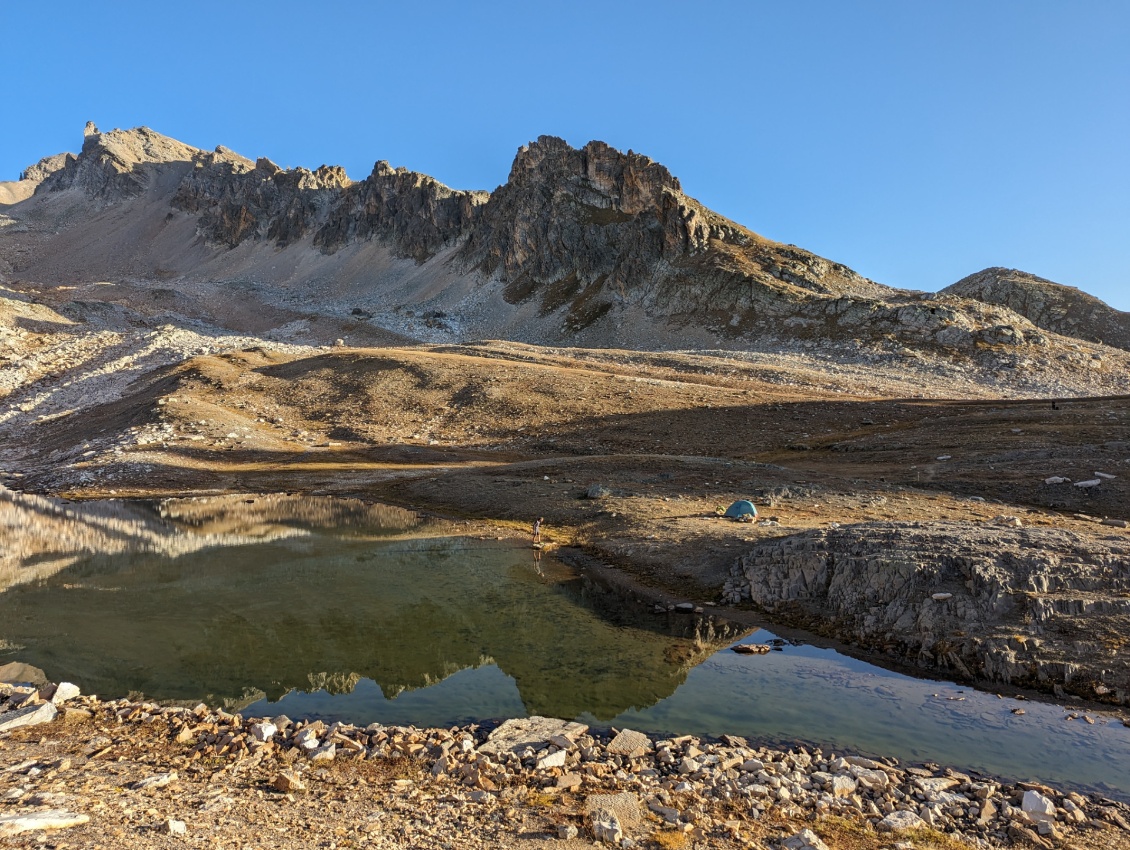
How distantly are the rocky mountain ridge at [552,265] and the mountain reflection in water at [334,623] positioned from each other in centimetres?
7441

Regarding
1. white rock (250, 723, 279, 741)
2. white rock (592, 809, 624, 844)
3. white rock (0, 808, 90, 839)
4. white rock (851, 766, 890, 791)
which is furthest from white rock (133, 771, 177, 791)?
white rock (851, 766, 890, 791)

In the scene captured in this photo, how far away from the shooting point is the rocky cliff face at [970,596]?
1293cm

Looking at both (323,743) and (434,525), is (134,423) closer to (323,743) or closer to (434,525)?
(434,525)

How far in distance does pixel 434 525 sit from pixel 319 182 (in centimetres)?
19384

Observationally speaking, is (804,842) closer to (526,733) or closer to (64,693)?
(526,733)

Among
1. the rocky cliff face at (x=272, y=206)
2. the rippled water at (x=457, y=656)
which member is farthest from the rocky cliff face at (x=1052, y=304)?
the rocky cliff face at (x=272, y=206)

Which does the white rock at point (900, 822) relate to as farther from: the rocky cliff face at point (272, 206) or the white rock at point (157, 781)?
the rocky cliff face at point (272, 206)

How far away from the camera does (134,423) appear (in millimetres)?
46719

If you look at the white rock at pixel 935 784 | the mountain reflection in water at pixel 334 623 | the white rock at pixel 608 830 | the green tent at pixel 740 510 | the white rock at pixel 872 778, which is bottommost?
the mountain reflection in water at pixel 334 623

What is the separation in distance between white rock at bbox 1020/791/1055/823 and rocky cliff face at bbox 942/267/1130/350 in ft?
427

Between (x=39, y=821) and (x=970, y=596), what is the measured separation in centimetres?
1682

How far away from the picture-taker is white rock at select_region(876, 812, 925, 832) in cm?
812

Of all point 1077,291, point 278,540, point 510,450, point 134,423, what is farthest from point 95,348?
point 1077,291

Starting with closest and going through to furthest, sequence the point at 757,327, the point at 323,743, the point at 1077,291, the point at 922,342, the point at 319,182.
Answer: the point at 323,743 < the point at 922,342 < the point at 757,327 < the point at 1077,291 < the point at 319,182
